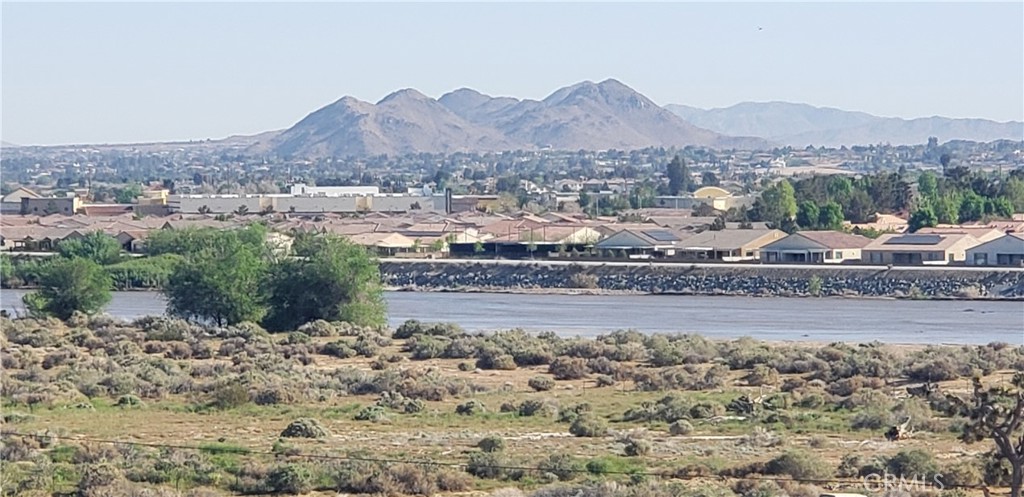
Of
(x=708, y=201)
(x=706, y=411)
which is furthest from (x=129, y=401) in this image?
(x=708, y=201)

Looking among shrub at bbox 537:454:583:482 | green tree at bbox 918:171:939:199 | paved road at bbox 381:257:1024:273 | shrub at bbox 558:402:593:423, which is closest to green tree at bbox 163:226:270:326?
shrub at bbox 558:402:593:423

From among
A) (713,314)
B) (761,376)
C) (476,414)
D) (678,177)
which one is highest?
(678,177)

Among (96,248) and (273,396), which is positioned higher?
(273,396)

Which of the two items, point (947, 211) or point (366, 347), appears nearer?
point (366, 347)

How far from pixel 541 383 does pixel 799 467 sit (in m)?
10.2

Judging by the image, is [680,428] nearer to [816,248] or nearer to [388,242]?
[816,248]

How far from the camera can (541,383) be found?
94.0 ft

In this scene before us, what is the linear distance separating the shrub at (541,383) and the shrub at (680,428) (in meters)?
5.61

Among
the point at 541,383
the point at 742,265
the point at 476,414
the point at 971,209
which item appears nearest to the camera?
the point at 476,414

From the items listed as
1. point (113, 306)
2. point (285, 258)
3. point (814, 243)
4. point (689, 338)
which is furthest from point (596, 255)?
point (689, 338)

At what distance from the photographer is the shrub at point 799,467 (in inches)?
731

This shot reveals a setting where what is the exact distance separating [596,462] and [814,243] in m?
52.7

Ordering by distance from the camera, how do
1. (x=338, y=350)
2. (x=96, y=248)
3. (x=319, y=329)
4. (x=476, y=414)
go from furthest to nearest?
1. (x=96, y=248)
2. (x=319, y=329)
3. (x=338, y=350)
4. (x=476, y=414)

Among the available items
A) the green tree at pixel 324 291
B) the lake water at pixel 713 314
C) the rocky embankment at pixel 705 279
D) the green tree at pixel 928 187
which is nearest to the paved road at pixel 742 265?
the rocky embankment at pixel 705 279
